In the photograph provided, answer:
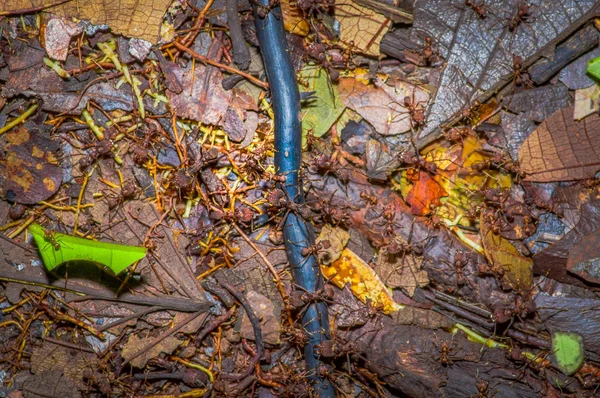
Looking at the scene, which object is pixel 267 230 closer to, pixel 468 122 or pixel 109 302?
pixel 109 302

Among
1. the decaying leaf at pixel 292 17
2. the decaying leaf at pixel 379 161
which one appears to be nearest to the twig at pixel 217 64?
the decaying leaf at pixel 292 17

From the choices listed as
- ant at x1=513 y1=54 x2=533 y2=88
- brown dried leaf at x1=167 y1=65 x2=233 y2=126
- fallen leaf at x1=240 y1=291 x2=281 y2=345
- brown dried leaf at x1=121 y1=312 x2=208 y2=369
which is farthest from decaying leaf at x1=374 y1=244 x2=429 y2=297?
brown dried leaf at x1=167 y1=65 x2=233 y2=126

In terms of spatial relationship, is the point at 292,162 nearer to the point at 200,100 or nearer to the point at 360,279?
the point at 200,100

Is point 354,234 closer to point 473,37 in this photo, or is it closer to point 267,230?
point 267,230

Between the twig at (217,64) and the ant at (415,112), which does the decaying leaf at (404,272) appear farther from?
the twig at (217,64)

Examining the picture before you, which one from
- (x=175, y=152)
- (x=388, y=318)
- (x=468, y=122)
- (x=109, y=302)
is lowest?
(x=109, y=302)

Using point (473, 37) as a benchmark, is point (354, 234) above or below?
below

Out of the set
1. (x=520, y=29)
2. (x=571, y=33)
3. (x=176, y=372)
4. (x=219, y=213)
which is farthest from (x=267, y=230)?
(x=571, y=33)

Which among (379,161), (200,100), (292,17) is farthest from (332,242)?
(292,17)
